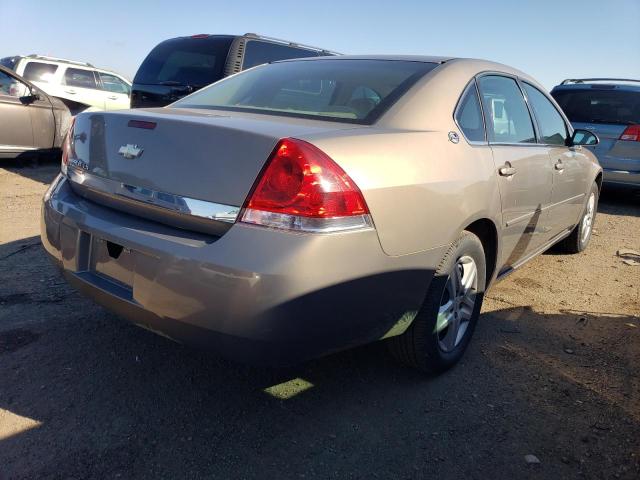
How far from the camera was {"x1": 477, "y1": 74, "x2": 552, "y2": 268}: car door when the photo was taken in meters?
3.10

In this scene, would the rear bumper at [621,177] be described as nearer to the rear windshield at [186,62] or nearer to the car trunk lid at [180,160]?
the rear windshield at [186,62]

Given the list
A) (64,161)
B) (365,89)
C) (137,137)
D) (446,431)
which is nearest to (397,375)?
(446,431)

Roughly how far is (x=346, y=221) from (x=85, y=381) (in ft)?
4.94

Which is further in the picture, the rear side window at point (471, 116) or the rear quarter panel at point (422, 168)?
the rear side window at point (471, 116)

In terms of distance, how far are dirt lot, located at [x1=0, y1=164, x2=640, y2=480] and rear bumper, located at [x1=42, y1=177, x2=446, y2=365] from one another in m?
0.43

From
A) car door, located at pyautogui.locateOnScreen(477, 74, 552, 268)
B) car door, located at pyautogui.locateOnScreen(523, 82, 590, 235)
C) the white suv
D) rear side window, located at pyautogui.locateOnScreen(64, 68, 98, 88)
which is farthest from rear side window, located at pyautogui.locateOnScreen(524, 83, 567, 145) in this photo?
rear side window, located at pyautogui.locateOnScreen(64, 68, 98, 88)

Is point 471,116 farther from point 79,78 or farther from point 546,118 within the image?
point 79,78

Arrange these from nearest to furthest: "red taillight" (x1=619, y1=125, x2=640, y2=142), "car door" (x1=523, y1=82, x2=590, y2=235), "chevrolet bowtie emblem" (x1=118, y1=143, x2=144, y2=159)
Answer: "chevrolet bowtie emblem" (x1=118, y1=143, x2=144, y2=159) → "car door" (x1=523, y1=82, x2=590, y2=235) → "red taillight" (x1=619, y1=125, x2=640, y2=142)

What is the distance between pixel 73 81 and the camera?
41.2 ft

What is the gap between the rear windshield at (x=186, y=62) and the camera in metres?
6.66

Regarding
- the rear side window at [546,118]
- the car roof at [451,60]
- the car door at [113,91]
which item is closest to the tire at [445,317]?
the car roof at [451,60]

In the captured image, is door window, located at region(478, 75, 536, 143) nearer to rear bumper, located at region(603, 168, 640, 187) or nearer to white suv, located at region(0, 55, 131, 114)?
rear bumper, located at region(603, 168, 640, 187)

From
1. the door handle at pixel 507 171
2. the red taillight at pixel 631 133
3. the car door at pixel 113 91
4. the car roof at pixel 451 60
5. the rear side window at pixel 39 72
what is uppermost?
the car roof at pixel 451 60

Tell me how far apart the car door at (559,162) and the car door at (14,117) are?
6741 millimetres
